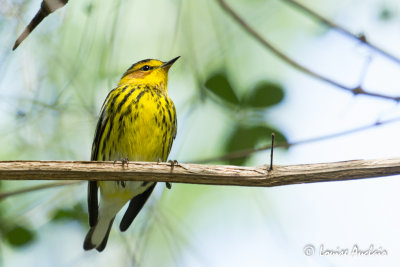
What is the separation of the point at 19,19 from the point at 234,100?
211 cm

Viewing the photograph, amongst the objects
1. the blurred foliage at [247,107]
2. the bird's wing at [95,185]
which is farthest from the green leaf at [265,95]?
the bird's wing at [95,185]

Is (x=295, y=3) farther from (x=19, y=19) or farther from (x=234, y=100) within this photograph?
(x=19, y=19)

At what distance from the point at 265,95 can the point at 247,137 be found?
383 millimetres

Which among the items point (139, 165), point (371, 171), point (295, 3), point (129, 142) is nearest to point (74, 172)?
point (139, 165)

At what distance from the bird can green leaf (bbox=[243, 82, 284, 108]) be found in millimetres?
941

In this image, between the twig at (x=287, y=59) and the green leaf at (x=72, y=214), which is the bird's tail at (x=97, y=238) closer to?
the green leaf at (x=72, y=214)

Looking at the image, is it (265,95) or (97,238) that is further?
(97,238)

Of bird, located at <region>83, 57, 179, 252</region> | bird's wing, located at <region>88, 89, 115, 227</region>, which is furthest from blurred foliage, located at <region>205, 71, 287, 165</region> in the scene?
bird's wing, located at <region>88, 89, 115, 227</region>

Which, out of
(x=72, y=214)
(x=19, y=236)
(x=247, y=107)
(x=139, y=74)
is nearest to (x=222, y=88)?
(x=247, y=107)

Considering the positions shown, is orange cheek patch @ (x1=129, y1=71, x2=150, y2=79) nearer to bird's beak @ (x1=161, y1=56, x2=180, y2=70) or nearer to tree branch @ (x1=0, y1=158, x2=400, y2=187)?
bird's beak @ (x1=161, y1=56, x2=180, y2=70)

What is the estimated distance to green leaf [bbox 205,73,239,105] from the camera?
4.57m

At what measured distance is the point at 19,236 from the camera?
5.17m

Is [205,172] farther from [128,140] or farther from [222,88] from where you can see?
[128,140]

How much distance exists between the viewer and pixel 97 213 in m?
5.08
